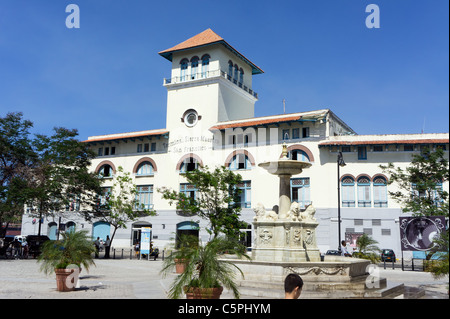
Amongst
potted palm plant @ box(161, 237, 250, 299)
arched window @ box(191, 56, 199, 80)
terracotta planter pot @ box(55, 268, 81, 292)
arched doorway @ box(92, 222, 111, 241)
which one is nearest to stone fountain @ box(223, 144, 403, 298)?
potted palm plant @ box(161, 237, 250, 299)

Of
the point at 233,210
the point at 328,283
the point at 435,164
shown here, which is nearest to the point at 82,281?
the point at 328,283

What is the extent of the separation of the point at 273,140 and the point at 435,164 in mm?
15322

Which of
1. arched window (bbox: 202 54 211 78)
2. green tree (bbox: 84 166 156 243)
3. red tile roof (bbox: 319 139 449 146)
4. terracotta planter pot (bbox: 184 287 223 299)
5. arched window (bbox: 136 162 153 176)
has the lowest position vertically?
terracotta planter pot (bbox: 184 287 223 299)

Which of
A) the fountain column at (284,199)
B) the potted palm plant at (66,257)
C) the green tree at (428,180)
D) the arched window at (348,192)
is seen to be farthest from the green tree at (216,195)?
the potted palm plant at (66,257)

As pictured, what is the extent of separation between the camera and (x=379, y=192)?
1391 inches

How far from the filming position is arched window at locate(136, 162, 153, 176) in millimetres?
44625

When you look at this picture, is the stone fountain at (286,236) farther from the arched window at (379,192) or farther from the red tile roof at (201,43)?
the red tile roof at (201,43)

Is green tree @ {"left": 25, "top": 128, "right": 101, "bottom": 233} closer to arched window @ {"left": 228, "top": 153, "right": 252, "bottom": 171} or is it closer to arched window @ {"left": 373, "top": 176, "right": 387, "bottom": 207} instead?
arched window @ {"left": 228, "top": 153, "right": 252, "bottom": 171}

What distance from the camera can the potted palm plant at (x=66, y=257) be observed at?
1309 cm

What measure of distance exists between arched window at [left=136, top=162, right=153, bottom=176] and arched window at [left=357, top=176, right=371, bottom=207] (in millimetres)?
21555

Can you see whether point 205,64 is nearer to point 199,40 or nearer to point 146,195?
point 199,40

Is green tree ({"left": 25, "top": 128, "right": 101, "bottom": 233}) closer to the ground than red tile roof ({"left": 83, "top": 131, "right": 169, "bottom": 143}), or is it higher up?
closer to the ground

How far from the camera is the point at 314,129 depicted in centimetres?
3697

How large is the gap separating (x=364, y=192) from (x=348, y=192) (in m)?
1.33
